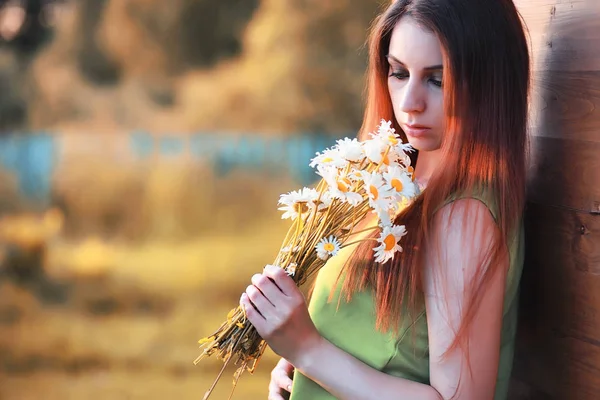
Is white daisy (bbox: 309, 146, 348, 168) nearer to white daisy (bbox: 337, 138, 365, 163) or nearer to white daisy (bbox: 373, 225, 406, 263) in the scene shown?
white daisy (bbox: 337, 138, 365, 163)

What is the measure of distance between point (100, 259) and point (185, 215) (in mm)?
377

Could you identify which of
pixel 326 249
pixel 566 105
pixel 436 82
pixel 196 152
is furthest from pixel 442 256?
pixel 196 152

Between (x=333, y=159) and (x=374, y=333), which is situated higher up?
(x=333, y=159)

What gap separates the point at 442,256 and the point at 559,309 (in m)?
0.35

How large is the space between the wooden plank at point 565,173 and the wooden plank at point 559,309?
0.08 feet

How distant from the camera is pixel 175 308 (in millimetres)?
2879

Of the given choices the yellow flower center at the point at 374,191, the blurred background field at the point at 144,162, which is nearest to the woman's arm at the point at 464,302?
the yellow flower center at the point at 374,191

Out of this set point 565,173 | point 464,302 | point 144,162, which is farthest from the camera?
point 144,162

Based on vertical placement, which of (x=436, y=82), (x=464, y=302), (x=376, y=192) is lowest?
(x=464, y=302)

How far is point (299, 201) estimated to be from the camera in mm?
1187

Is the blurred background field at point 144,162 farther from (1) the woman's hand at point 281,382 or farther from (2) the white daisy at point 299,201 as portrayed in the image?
(2) the white daisy at point 299,201

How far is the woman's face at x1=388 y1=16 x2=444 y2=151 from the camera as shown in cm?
115

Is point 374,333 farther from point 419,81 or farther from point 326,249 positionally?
point 419,81

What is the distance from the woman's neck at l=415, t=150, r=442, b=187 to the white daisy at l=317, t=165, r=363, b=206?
0.25 metres
